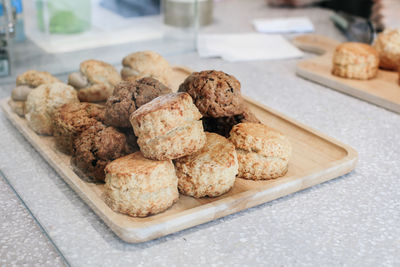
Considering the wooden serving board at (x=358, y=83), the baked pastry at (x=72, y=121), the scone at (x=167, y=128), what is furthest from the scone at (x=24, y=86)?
the wooden serving board at (x=358, y=83)

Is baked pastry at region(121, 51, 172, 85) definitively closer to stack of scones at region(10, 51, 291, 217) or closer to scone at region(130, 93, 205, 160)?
stack of scones at region(10, 51, 291, 217)

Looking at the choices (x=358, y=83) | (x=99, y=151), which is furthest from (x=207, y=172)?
(x=358, y=83)

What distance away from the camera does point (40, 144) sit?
95 cm

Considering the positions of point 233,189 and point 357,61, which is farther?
point 357,61

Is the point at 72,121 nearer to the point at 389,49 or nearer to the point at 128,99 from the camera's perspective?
the point at 128,99

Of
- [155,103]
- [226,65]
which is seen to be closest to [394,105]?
[226,65]

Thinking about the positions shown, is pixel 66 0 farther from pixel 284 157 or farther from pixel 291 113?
pixel 284 157

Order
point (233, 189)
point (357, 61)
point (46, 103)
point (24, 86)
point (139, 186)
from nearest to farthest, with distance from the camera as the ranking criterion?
point (139, 186), point (233, 189), point (46, 103), point (24, 86), point (357, 61)

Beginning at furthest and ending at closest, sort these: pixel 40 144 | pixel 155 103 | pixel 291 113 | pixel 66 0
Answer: pixel 66 0, pixel 291 113, pixel 40 144, pixel 155 103

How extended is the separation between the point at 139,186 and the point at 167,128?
10 cm

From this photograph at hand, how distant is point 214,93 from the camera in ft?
2.80

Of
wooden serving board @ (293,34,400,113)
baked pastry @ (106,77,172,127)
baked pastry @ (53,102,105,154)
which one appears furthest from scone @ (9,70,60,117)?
wooden serving board @ (293,34,400,113)

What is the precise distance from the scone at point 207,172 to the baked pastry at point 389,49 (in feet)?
2.75

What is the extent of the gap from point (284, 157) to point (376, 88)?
0.62m
